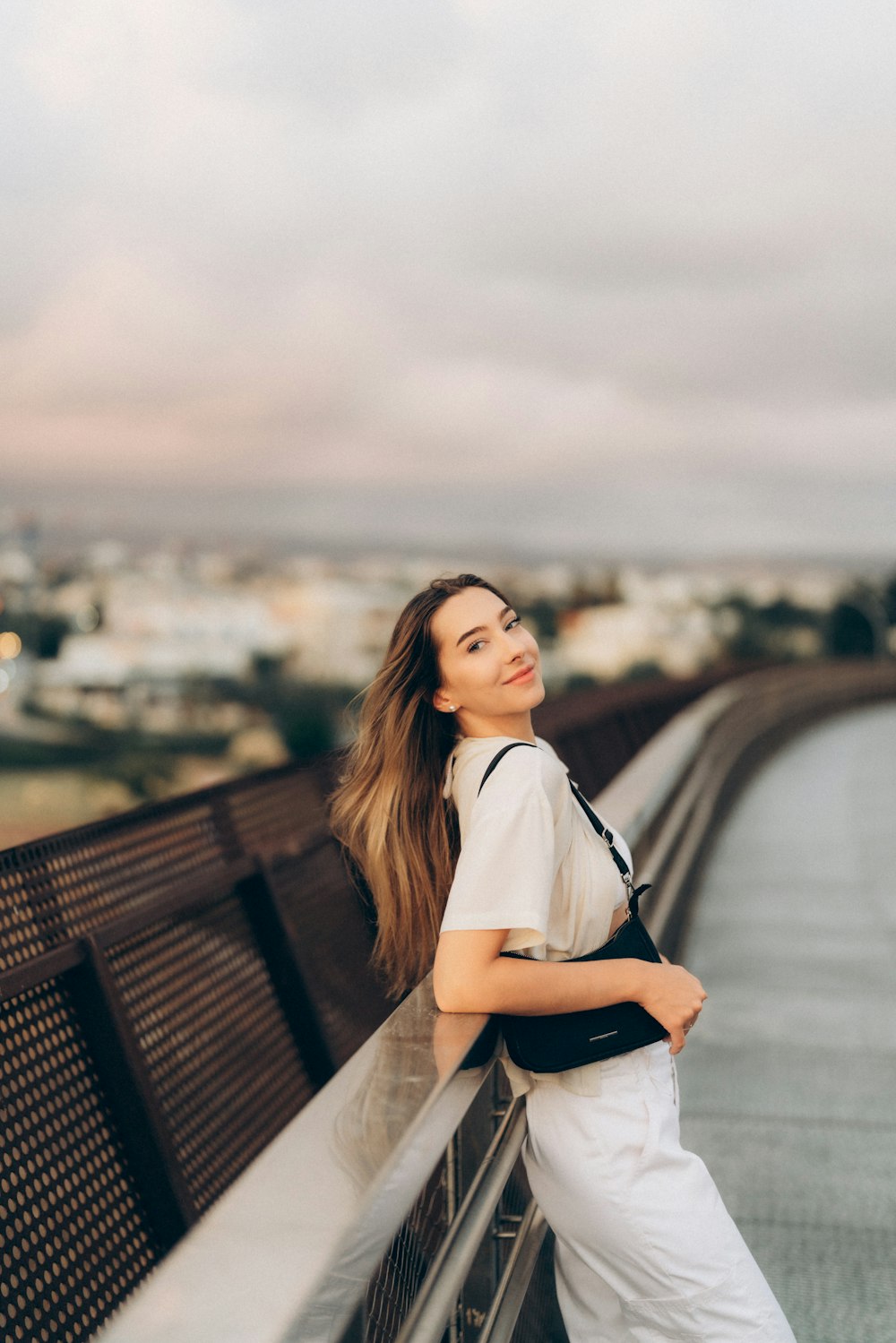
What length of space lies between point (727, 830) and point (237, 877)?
939 cm

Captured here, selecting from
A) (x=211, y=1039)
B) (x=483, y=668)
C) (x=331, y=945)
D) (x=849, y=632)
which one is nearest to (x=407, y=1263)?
(x=483, y=668)

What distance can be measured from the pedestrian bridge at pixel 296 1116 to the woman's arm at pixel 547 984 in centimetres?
5

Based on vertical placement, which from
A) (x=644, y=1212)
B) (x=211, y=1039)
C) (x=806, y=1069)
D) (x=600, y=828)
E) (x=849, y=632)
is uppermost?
(x=600, y=828)

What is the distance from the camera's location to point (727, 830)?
12.4 metres

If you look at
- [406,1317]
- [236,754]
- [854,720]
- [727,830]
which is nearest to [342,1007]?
[406,1317]

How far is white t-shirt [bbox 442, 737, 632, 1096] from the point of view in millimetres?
2121

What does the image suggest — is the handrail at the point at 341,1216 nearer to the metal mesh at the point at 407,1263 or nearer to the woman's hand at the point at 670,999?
the metal mesh at the point at 407,1263

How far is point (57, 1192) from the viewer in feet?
7.97

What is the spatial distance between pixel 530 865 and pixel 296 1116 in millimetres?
498

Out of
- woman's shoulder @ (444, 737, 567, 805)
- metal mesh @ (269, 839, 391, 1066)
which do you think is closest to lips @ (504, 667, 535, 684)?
woman's shoulder @ (444, 737, 567, 805)

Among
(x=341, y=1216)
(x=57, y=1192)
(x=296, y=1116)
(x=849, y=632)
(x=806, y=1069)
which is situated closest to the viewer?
(x=341, y=1216)

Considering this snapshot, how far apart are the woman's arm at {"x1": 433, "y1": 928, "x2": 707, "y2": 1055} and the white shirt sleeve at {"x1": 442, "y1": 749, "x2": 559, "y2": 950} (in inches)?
1.3

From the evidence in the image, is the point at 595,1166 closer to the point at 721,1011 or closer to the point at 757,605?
the point at 721,1011

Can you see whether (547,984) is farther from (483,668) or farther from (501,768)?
(483,668)
